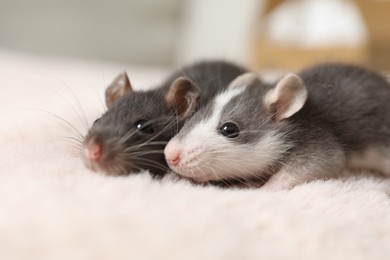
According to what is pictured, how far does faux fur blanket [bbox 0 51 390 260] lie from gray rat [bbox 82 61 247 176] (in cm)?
8

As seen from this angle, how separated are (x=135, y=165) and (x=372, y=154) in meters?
0.85

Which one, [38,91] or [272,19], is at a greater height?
[272,19]

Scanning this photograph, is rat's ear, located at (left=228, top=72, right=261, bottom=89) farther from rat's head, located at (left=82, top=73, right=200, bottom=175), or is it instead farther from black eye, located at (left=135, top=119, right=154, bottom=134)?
black eye, located at (left=135, top=119, right=154, bottom=134)

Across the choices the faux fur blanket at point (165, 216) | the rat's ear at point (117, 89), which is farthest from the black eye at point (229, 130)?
the rat's ear at point (117, 89)

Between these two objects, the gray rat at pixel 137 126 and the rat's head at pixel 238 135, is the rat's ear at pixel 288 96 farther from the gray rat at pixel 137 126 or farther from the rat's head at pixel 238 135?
the gray rat at pixel 137 126

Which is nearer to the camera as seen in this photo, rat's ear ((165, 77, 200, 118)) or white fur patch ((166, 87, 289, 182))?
white fur patch ((166, 87, 289, 182))

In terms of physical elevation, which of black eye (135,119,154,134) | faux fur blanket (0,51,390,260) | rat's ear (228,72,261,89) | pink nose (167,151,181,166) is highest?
rat's ear (228,72,261,89)

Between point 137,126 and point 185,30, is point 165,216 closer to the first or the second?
point 137,126

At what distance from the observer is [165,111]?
5.53 ft

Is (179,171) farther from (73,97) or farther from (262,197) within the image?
(73,97)

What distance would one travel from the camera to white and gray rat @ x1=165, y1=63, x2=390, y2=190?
5.16 ft

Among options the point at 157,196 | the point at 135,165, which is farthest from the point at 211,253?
the point at 135,165

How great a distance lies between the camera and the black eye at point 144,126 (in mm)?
1562

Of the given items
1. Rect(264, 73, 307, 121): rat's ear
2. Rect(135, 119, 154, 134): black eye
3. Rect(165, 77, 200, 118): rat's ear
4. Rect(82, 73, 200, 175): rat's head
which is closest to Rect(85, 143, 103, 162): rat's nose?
Rect(82, 73, 200, 175): rat's head
